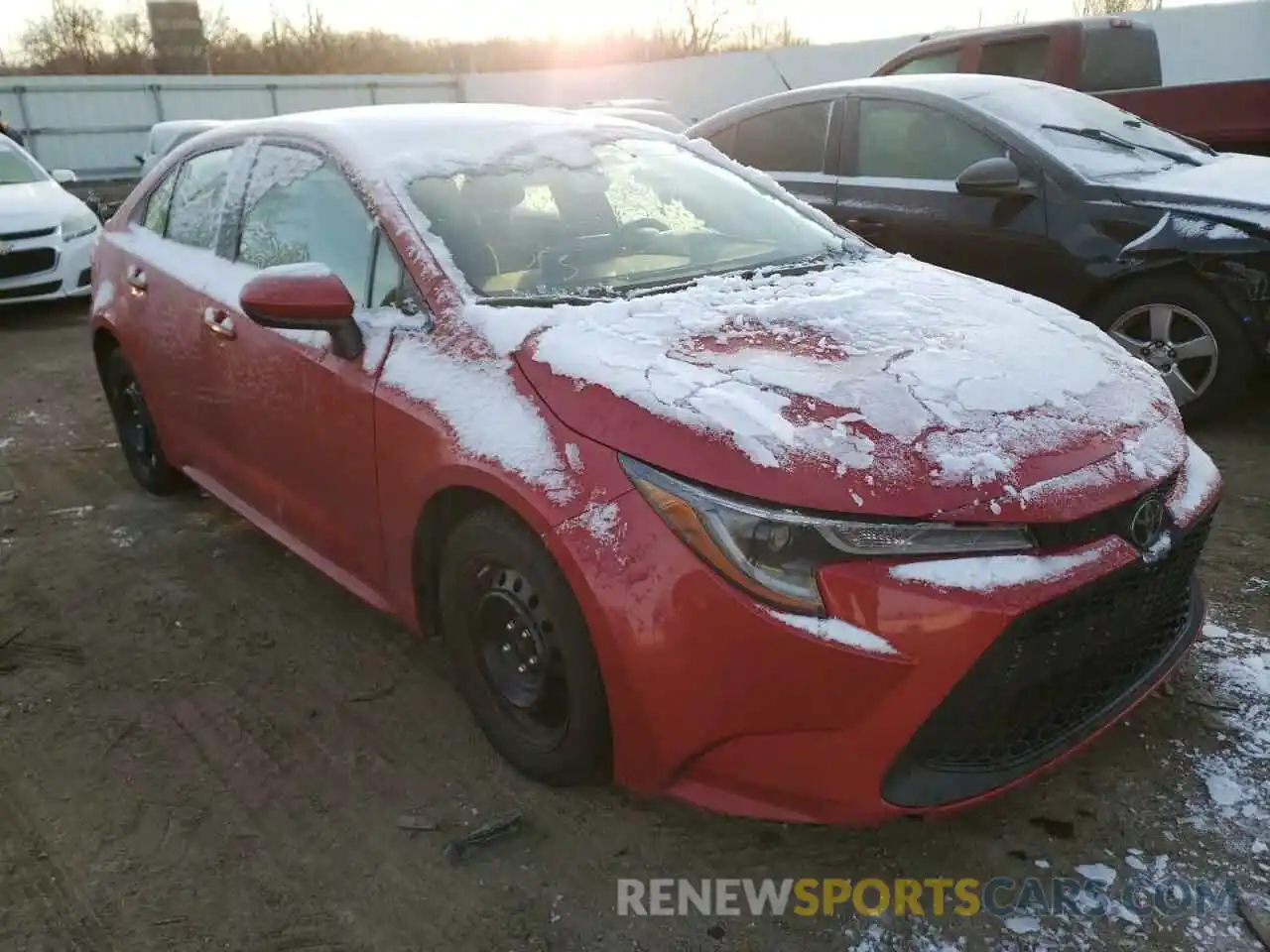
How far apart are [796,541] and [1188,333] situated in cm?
347

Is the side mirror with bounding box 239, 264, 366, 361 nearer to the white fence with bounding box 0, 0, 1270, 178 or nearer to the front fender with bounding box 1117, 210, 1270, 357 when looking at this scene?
the front fender with bounding box 1117, 210, 1270, 357

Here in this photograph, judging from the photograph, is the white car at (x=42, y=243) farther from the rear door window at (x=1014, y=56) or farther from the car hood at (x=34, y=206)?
the rear door window at (x=1014, y=56)

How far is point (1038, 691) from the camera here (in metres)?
1.95

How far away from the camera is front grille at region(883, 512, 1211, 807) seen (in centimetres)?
186

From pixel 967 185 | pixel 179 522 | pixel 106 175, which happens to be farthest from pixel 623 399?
pixel 106 175

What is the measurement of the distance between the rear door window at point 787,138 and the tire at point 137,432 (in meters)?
3.57

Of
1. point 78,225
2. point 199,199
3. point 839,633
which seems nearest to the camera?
point 839,633

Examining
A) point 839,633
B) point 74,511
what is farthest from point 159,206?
point 839,633

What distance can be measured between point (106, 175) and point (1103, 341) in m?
20.5

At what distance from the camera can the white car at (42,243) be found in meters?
8.06

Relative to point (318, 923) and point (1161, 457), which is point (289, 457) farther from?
point (1161, 457)

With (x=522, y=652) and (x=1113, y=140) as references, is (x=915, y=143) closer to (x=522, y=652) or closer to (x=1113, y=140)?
(x=1113, y=140)

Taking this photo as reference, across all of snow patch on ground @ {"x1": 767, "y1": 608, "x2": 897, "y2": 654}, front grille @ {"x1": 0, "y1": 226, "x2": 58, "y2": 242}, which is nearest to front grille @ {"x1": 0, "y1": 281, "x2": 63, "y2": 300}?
front grille @ {"x1": 0, "y1": 226, "x2": 58, "y2": 242}

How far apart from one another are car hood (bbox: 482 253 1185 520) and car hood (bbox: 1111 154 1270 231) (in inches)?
89.2
